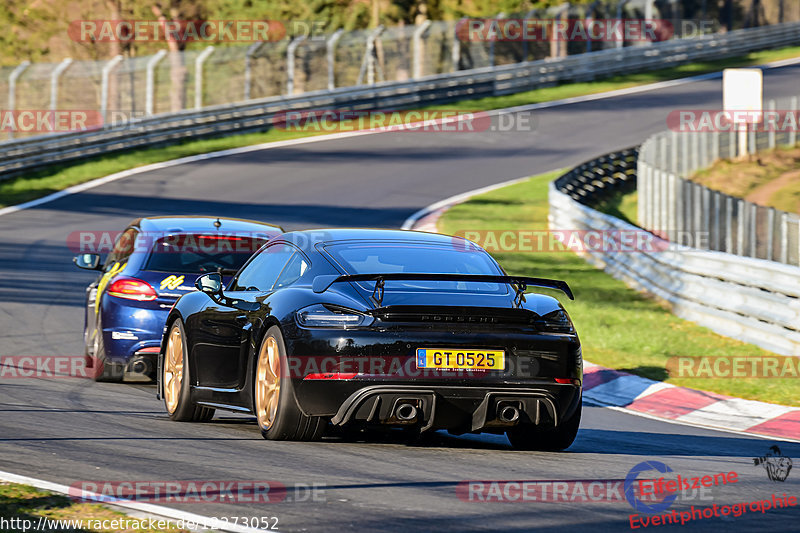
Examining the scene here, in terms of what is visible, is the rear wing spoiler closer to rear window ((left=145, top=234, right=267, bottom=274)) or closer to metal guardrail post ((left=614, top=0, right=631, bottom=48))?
rear window ((left=145, top=234, right=267, bottom=274))

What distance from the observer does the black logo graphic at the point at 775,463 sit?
6.86 m

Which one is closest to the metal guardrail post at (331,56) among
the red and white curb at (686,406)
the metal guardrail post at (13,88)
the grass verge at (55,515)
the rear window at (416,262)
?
the metal guardrail post at (13,88)

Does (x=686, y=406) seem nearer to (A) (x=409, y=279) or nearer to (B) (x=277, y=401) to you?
(A) (x=409, y=279)

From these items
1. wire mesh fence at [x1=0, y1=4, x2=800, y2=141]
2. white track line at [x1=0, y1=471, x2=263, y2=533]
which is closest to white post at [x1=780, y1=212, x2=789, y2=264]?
white track line at [x1=0, y1=471, x2=263, y2=533]

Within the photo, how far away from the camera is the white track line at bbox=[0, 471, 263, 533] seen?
5184 mm

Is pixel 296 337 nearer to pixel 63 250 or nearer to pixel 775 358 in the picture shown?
pixel 775 358

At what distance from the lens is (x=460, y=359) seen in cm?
715

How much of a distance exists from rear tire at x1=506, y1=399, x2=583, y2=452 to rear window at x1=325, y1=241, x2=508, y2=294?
2.80ft

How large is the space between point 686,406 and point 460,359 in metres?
3.88

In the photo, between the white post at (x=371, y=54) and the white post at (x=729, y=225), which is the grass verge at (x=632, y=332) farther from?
the white post at (x=371, y=54)

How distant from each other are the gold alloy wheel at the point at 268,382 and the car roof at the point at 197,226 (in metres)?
3.58

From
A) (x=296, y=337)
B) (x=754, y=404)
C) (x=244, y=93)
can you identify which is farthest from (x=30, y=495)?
(x=244, y=93)

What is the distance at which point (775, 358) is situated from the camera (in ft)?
39.2

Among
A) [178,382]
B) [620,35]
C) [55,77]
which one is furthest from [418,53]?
[178,382]
